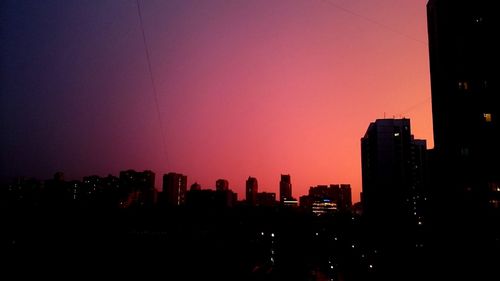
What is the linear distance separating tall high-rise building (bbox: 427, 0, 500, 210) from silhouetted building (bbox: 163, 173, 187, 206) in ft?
239

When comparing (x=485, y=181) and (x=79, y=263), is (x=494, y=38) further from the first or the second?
(x=79, y=263)

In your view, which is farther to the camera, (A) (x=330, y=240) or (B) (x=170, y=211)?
(A) (x=330, y=240)

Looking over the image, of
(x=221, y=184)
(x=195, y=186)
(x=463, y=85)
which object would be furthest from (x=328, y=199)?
(x=463, y=85)

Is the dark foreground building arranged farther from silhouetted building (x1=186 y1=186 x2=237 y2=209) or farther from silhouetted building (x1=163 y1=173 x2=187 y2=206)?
silhouetted building (x1=163 y1=173 x2=187 y2=206)

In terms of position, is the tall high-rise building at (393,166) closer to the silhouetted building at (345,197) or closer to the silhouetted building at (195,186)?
the silhouetted building at (195,186)

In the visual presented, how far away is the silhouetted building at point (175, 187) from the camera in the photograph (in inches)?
3652

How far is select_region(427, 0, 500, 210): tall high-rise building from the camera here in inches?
804

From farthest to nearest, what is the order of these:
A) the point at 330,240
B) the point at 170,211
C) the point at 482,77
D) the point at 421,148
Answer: the point at 421,148
the point at 330,240
the point at 170,211
the point at 482,77

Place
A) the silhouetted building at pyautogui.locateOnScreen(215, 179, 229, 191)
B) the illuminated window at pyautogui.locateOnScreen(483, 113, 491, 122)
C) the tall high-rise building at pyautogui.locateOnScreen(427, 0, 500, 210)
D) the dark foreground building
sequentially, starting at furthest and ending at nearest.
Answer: the silhouetted building at pyautogui.locateOnScreen(215, 179, 229, 191) → the illuminated window at pyautogui.locateOnScreen(483, 113, 491, 122) → the tall high-rise building at pyautogui.locateOnScreen(427, 0, 500, 210) → the dark foreground building

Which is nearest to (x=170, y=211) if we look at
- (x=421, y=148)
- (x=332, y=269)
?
Result: (x=332, y=269)

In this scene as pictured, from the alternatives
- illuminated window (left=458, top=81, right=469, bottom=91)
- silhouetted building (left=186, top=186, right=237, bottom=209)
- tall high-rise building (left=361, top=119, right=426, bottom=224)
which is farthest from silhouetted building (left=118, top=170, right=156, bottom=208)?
illuminated window (left=458, top=81, right=469, bottom=91)

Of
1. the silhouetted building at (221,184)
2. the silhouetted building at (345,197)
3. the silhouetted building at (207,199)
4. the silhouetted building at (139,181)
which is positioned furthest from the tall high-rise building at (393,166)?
the silhouetted building at (345,197)

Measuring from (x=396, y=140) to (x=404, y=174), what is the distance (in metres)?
7.16

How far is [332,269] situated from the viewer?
1656 inches
